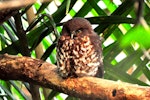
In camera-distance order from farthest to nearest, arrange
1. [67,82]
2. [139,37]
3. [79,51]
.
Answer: [79,51] → [67,82] → [139,37]

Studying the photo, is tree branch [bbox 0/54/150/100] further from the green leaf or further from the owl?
the green leaf

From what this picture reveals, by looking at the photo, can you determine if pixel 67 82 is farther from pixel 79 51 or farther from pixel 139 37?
pixel 139 37

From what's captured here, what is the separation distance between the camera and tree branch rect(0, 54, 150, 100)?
752 mm

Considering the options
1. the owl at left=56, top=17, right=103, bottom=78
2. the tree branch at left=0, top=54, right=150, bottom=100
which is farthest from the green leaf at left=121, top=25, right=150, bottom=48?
the owl at left=56, top=17, right=103, bottom=78

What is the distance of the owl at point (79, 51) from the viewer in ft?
3.32

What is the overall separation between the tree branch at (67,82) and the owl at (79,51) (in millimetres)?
43

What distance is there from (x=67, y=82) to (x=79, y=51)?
16 cm

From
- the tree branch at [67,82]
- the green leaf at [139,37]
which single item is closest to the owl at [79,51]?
the tree branch at [67,82]

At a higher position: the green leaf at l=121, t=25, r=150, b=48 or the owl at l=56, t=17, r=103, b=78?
the owl at l=56, t=17, r=103, b=78

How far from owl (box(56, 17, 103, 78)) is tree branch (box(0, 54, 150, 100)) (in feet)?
0.14

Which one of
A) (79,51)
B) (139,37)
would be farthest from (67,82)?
(139,37)

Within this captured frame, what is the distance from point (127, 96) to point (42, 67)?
32 cm

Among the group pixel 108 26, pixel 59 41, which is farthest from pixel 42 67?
pixel 108 26

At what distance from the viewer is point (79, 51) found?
41.6 inches
